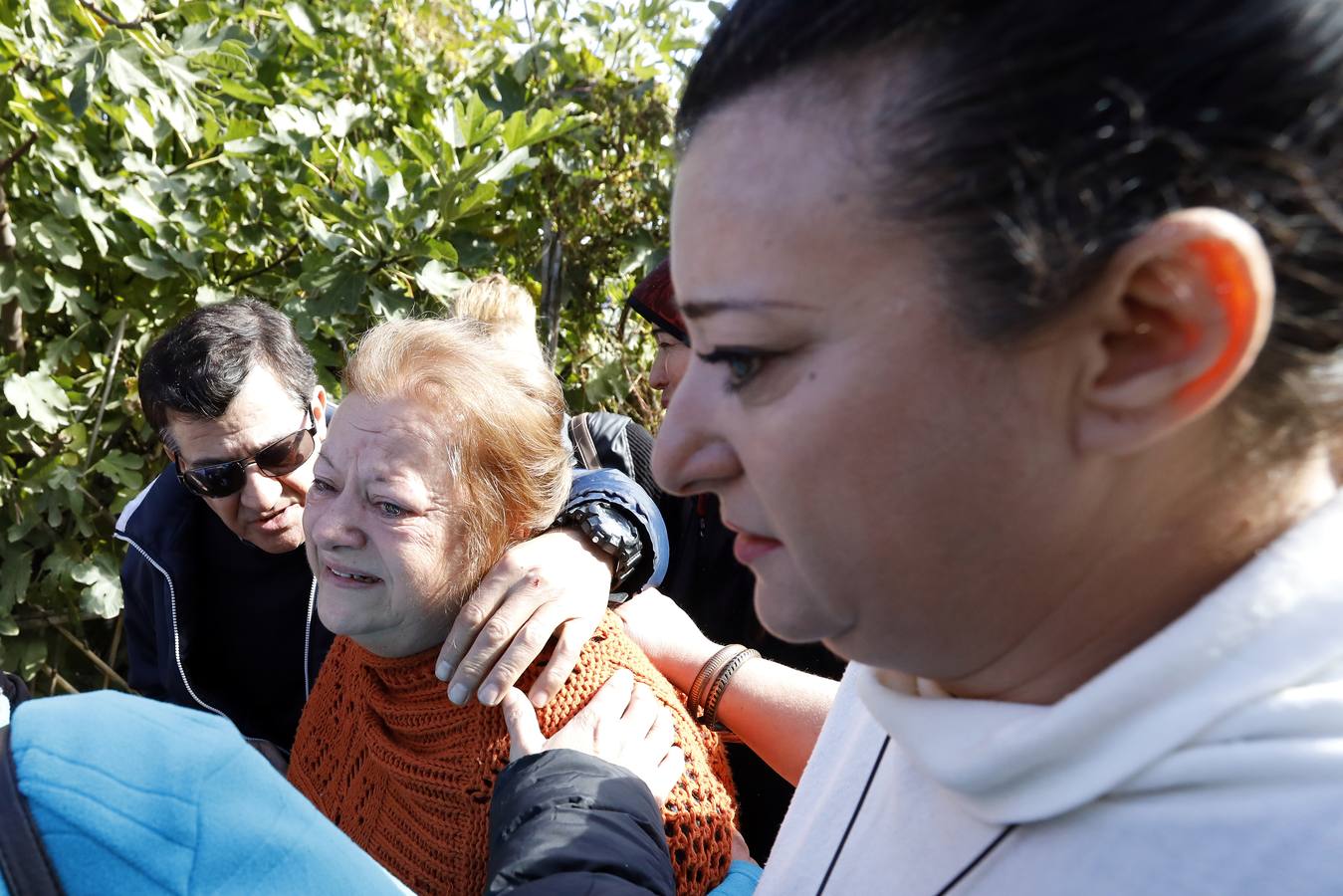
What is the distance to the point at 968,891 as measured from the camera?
86 centimetres

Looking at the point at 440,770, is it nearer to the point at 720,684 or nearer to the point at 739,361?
the point at 720,684

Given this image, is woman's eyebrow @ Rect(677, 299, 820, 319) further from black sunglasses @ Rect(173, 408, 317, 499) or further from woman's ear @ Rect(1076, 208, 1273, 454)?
black sunglasses @ Rect(173, 408, 317, 499)

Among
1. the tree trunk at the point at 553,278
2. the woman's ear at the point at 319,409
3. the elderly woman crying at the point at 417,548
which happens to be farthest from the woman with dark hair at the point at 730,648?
the tree trunk at the point at 553,278

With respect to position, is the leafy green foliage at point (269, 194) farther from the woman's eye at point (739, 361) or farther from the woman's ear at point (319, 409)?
the woman's eye at point (739, 361)

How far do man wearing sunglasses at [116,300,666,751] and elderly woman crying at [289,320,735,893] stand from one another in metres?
0.65

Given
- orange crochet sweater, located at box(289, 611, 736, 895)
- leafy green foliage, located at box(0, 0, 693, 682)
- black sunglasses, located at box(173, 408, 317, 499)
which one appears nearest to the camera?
orange crochet sweater, located at box(289, 611, 736, 895)

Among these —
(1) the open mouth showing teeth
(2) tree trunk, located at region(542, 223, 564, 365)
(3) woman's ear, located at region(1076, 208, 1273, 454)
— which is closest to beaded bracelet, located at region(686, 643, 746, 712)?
(1) the open mouth showing teeth

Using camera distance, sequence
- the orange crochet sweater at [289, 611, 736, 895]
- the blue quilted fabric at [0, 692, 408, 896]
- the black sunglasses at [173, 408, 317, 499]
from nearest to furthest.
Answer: the blue quilted fabric at [0, 692, 408, 896] → the orange crochet sweater at [289, 611, 736, 895] → the black sunglasses at [173, 408, 317, 499]

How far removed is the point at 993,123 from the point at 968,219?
0.06 metres

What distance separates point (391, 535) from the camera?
2180mm

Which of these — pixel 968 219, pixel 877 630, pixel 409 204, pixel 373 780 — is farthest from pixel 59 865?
pixel 409 204

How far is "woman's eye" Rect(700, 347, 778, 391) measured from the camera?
0.80m

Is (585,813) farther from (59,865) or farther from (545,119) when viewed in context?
(545,119)

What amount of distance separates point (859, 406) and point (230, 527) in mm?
2607
